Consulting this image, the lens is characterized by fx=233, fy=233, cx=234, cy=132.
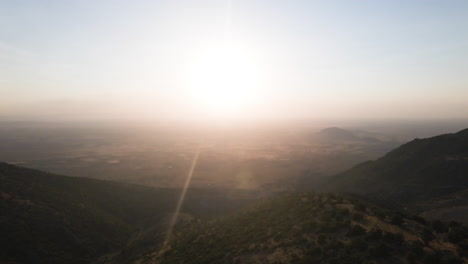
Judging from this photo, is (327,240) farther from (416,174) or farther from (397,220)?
(416,174)

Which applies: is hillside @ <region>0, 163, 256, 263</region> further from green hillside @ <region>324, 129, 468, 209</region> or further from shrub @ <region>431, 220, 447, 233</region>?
green hillside @ <region>324, 129, 468, 209</region>

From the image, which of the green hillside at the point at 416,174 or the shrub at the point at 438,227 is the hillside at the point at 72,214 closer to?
the shrub at the point at 438,227

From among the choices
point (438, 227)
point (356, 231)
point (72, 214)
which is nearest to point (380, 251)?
point (356, 231)

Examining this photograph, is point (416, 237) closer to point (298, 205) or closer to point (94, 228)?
point (298, 205)

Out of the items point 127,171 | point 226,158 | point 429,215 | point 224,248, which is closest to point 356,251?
point 224,248

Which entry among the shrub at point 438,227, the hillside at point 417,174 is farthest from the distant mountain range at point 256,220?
the hillside at point 417,174

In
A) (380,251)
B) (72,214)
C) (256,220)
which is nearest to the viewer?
(380,251)

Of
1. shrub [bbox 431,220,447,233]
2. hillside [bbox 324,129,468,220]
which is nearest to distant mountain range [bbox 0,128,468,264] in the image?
shrub [bbox 431,220,447,233]
